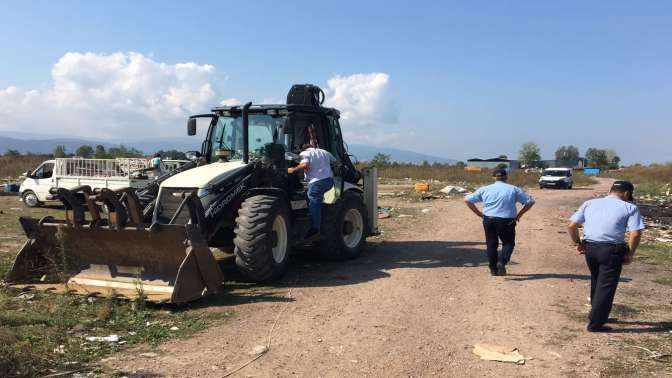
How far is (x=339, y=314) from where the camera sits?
579 cm

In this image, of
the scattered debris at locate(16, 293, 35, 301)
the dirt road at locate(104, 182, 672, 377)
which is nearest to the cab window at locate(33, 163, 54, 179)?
the dirt road at locate(104, 182, 672, 377)

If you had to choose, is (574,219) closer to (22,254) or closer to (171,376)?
(171,376)

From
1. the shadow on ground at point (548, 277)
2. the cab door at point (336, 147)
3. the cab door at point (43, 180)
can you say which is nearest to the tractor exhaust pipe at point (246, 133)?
the cab door at point (336, 147)

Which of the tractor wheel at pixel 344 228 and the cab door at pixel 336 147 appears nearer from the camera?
the tractor wheel at pixel 344 228

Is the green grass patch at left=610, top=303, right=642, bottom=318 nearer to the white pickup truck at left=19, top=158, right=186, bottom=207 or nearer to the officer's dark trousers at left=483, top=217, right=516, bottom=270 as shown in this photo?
the officer's dark trousers at left=483, top=217, right=516, bottom=270

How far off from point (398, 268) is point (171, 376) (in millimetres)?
4810

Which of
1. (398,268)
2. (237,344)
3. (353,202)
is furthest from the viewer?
(353,202)

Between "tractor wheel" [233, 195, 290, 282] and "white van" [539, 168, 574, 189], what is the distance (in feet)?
105

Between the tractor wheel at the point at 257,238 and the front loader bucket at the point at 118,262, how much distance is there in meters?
0.58

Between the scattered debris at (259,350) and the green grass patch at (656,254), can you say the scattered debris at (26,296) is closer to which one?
the scattered debris at (259,350)

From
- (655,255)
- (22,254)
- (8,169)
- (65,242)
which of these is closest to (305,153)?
(65,242)

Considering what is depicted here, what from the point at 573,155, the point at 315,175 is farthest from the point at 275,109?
the point at 573,155

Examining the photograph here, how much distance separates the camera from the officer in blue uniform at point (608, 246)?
517 centimetres

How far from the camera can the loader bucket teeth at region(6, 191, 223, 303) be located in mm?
5871
